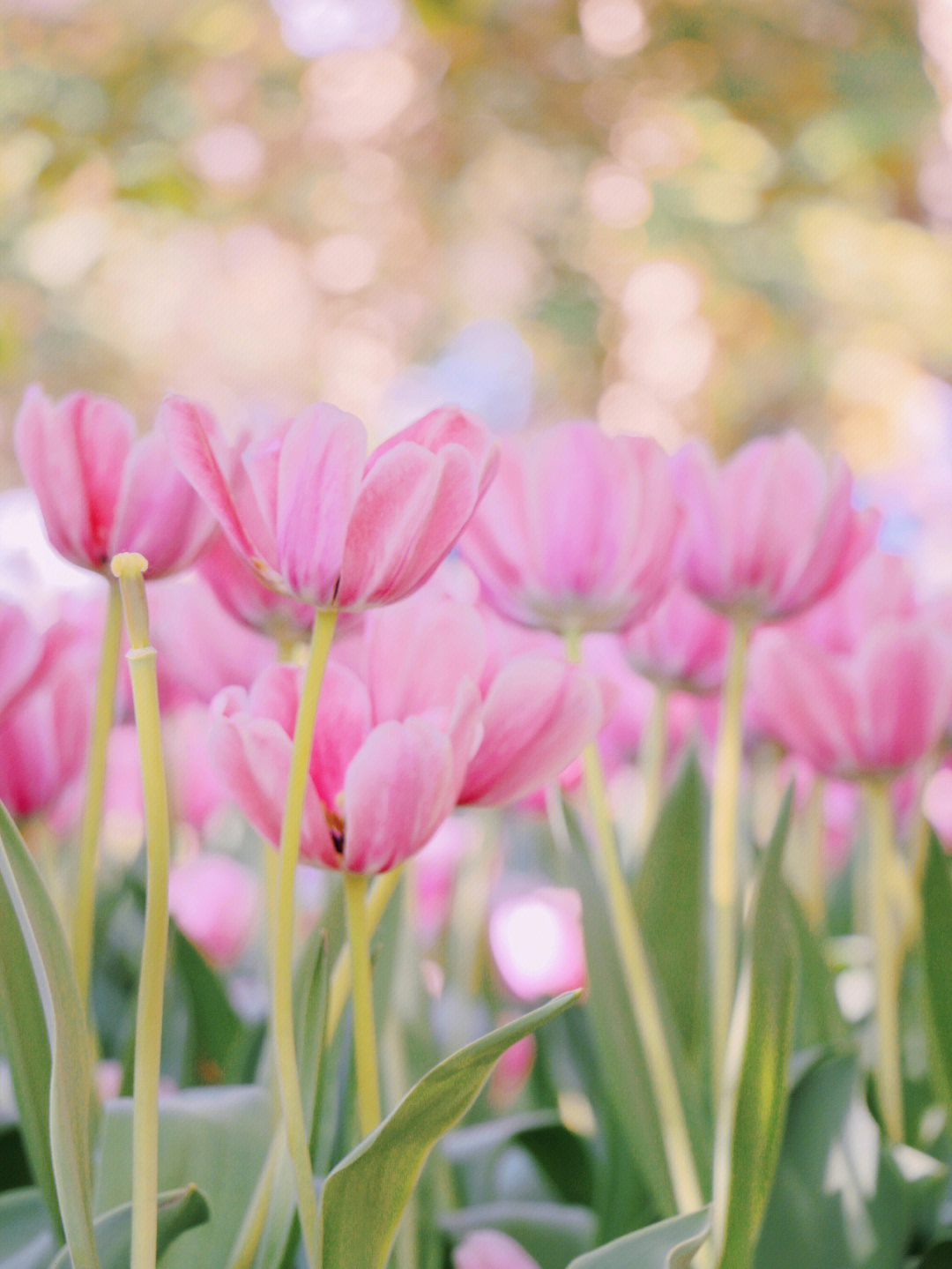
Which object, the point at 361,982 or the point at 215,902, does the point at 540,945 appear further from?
the point at 361,982

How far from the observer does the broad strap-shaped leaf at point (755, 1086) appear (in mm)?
283

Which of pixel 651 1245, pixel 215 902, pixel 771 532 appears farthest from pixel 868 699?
pixel 215 902

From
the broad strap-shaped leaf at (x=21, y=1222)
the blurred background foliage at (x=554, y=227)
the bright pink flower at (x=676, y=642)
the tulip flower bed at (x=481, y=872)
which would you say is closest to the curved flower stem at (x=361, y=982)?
the tulip flower bed at (x=481, y=872)

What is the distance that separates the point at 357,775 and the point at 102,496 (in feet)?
0.37

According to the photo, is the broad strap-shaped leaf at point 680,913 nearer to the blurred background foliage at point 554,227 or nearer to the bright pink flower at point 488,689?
the bright pink flower at point 488,689

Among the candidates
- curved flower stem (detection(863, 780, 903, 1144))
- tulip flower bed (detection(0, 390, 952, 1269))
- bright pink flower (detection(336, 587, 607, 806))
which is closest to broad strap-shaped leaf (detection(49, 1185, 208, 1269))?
tulip flower bed (detection(0, 390, 952, 1269))

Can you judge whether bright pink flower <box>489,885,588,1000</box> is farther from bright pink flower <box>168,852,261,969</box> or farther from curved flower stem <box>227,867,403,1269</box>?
curved flower stem <box>227,867,403,1269</box>

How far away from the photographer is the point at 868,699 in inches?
15.2

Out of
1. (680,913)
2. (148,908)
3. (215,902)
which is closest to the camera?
(148,908)

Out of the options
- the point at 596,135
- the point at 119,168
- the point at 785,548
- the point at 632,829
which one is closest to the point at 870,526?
the point at 785,548

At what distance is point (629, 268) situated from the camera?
470 cm

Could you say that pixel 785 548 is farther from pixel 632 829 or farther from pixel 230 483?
pixel 632 829

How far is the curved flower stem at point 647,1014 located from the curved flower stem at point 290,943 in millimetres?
109

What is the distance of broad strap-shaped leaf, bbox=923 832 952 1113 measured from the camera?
363 millimetres
